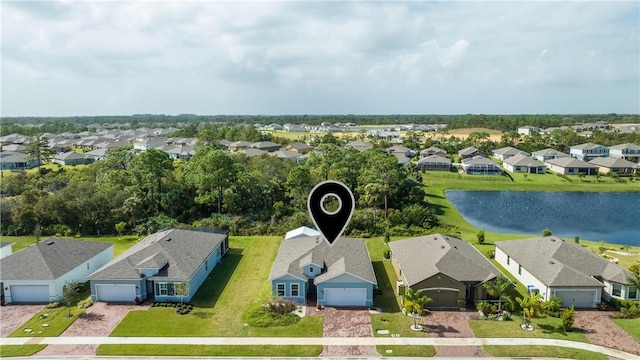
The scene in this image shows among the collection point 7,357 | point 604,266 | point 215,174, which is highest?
point 215,174

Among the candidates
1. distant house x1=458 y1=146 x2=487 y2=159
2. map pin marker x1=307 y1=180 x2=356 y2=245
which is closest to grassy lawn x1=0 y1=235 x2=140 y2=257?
map pin marker x1=307 y1=180 x2=356 y2=245

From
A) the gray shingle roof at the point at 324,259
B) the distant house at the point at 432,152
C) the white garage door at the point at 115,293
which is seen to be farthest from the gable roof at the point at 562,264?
the distant house at the point at 432,152

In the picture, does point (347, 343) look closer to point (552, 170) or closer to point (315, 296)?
point (315, 296)

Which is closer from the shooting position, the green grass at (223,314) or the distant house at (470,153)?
the green grass at (223,314)

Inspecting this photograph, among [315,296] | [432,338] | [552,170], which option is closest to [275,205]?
[315,296]

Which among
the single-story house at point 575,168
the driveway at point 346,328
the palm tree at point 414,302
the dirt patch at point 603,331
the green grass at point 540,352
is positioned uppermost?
the single-story house at point 575,168

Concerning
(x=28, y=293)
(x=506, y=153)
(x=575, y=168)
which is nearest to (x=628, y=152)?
(x=575, y=168)

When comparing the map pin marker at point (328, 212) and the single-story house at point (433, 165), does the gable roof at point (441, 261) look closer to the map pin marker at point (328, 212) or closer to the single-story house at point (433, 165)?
the map pin marker at point (328, 212)
